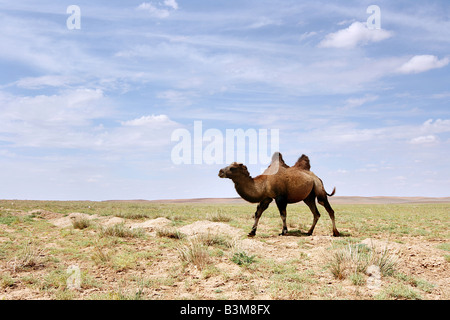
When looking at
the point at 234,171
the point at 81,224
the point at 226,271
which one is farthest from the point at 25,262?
the point at 81,224

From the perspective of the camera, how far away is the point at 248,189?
12.5 m

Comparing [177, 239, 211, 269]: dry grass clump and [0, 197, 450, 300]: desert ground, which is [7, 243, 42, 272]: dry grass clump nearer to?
[0, 197, 450, 300]: desert ground

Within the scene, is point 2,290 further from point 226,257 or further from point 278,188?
point 278,188

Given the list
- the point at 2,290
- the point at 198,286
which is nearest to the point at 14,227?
the point at 2,290

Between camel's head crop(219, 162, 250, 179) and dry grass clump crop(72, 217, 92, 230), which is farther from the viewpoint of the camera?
dry grass clump crop(72, 217, 92, 230)

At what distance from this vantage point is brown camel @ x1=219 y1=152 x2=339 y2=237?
12539 mm

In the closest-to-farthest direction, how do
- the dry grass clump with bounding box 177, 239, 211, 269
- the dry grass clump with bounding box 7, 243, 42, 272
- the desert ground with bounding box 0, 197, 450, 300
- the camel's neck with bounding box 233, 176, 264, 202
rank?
the desert ground with bounding box 0, 197, 450, 300, the dry grass clump with bounding box 177, 239, 211, 269, the dry grass clump with bounding box 7, 243, 42, 272, the camel's neck with bounding box 233, 176, 264, 202

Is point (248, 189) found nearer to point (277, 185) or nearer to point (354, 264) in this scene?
point (277, 185)

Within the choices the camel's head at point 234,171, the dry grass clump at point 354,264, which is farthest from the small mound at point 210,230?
the dry grass clump at point 354,264

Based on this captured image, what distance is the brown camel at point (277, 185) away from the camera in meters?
12.5

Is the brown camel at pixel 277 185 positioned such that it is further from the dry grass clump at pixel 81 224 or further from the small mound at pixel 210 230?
the dry grass clump at pixel 81 224

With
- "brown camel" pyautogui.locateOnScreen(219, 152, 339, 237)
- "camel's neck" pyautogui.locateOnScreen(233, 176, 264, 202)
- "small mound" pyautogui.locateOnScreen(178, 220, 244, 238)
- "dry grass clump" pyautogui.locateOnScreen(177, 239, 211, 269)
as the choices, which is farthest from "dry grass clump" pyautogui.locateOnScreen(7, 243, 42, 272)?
"camel's neck" pyautogui.locateOnScreen(233, 176, 264, 202)
